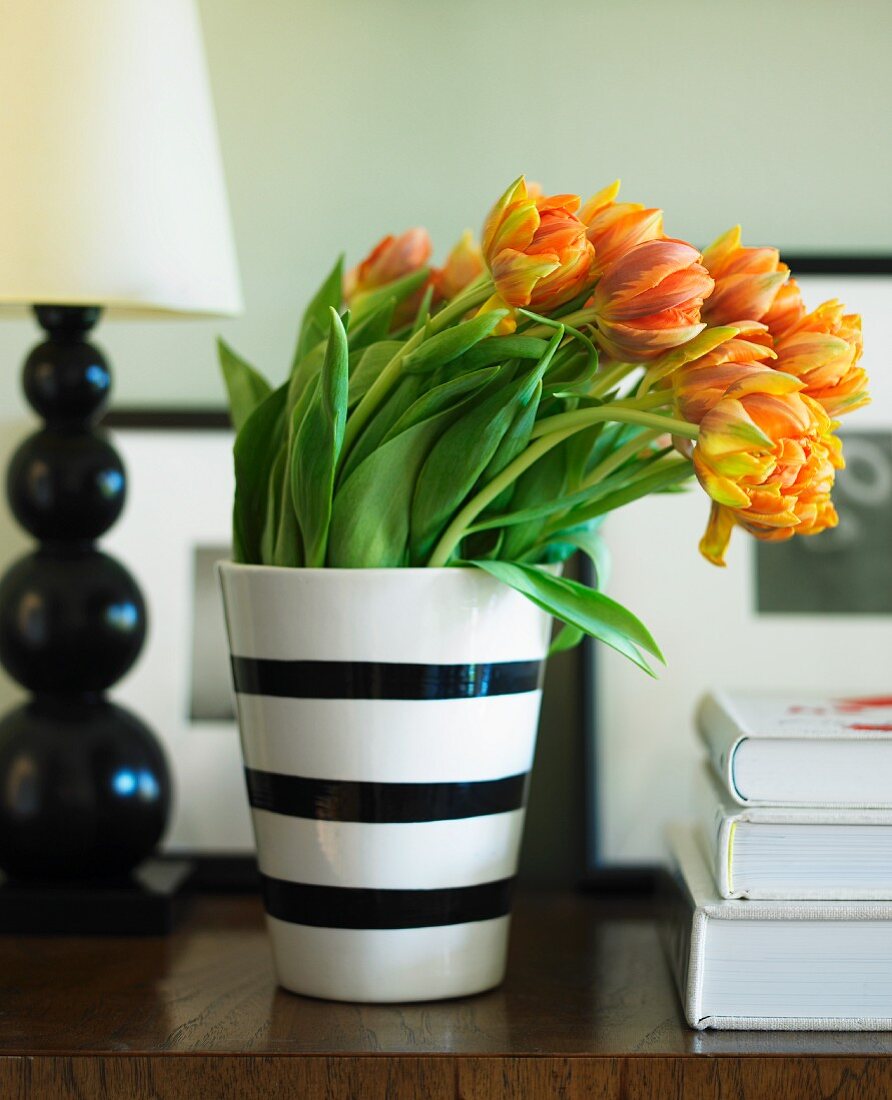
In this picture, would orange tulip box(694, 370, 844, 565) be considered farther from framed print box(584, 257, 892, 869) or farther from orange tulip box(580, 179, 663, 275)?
framed print box(584, 257, 892, 869)

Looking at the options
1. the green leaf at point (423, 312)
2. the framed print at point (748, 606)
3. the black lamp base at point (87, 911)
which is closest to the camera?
the green leaf at point (423, 312)

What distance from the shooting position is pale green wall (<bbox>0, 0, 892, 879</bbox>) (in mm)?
868

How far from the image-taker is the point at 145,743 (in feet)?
2.49

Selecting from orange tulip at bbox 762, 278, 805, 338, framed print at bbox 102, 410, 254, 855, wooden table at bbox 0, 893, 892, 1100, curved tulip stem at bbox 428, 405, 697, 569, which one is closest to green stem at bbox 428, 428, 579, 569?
curved tulip stem at bbox 428, 405, 697, 569

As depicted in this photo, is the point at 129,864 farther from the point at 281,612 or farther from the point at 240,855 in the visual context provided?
the point at 281,612

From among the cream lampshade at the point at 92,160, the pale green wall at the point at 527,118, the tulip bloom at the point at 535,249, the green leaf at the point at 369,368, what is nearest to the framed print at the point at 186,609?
the pale green wall at the point at 527,118

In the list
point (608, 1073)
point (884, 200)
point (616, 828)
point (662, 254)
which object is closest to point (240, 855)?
point (616, 828)

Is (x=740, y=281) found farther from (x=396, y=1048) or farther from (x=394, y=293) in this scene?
(x=396, y=1048)

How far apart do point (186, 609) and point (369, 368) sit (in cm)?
34

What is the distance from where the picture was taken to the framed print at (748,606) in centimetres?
84

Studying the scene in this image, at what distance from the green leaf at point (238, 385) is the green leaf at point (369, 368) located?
0.28ft

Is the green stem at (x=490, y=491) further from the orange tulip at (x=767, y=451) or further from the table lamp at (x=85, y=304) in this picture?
the table lamp at (x=85, y=304)

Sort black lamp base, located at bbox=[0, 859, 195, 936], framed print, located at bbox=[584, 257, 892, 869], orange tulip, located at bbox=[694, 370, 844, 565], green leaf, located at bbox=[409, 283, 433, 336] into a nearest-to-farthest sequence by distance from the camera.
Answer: orange tulip, located at bbox=[694, 370, 844, 565]
green leaf, located at bbox=[409, 283, 433, 336]
black lamp base, located at bbox=[0, 859, 195, 936]
framed print, located at bbox=[584, 257, 892, 869]

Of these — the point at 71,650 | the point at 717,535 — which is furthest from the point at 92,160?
the point at 717,535
